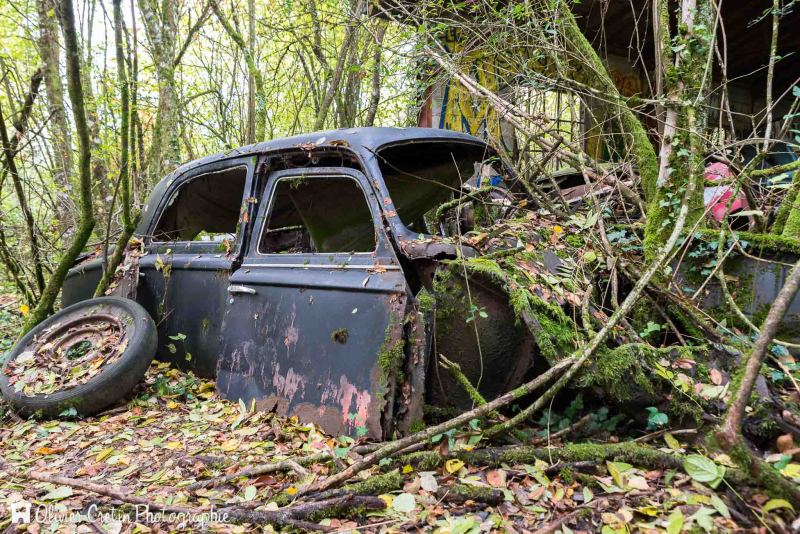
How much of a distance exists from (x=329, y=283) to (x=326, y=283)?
2cm

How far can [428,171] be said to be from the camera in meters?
3.61

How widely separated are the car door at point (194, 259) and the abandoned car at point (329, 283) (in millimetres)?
13

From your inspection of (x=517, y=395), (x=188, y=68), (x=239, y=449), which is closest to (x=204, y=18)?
(x=188, y=68)

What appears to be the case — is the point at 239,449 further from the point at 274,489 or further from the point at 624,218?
the point at 624,218

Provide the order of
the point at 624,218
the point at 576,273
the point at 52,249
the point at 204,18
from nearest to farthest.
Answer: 1. the point at 576,273
2. the point at 624,218
3. the point at 52,249
4. the point at 204,18

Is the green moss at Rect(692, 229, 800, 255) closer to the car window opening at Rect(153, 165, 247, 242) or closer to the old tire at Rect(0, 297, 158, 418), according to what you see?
the car window opening at Rect(153, 165, 247, 242)

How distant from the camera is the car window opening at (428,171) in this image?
3.27m

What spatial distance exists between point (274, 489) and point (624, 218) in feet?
8.77

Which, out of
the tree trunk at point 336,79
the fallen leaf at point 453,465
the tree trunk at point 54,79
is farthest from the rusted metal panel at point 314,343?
the tree trunk at point 336,79

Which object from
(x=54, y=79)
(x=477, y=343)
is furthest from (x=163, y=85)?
(x=477, y=343)

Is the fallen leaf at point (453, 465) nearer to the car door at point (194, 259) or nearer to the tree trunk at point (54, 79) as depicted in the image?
the car door at point (194, 259)

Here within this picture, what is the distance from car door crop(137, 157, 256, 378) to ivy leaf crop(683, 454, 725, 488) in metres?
2.90

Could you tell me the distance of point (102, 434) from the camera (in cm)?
314

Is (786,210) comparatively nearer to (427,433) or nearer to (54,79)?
(427,433)
